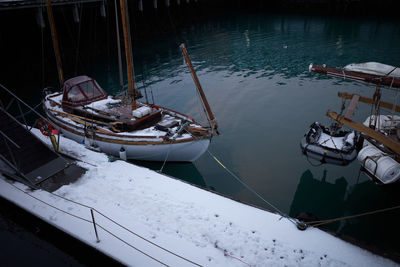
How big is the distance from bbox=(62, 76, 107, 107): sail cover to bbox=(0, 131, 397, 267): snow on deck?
5.39 m

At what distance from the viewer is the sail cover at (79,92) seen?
1403 cm

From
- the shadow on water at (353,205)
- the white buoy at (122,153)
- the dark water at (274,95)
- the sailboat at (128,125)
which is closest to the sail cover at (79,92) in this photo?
the sailboat at (128,125)

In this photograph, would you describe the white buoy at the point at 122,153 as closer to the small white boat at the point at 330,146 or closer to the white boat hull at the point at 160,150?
the white boat hull at the point at 160,150

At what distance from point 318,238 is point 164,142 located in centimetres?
665

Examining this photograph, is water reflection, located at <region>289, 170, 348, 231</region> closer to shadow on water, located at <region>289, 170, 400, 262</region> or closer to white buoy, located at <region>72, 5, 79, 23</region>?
shadow on water, located at <region>289, 170, 400, 262</region>

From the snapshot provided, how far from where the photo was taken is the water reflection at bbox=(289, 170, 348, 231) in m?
10.0

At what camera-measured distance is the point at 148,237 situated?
761 cm

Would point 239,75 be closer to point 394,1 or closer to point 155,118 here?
point 155,118

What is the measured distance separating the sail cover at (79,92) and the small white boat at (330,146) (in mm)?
11246

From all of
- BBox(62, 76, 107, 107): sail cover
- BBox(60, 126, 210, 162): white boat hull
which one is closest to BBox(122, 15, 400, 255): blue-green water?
BBox(60, 126, 210, 162): white boat hull

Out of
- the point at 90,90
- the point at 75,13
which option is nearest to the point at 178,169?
the point at 90,90

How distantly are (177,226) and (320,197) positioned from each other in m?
6.35

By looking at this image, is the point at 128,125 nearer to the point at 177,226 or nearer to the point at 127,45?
the point at 127,45

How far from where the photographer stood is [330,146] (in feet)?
38.4
